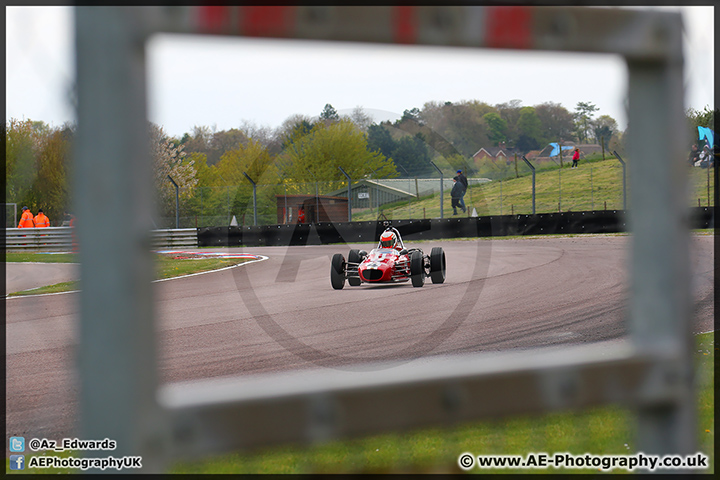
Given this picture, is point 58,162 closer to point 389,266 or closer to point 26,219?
point 389,266

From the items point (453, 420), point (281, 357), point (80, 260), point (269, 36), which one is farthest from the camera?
point (281, 357)

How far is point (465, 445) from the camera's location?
137 inches

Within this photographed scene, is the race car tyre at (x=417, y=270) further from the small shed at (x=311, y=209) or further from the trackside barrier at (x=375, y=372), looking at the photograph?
the small shed at (x=311, y=209)

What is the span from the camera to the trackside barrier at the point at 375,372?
0.90 meters

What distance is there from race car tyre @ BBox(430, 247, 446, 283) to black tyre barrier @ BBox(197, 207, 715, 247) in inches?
477

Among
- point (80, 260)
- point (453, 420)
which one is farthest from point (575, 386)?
point (80, 260)

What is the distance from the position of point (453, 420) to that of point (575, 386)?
0.84 feet

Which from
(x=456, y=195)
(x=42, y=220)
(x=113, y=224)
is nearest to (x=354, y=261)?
(x=113, y=224)

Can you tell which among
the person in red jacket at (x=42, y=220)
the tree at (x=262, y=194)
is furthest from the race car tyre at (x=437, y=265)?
the person in red jacket at (x=42, y=220)

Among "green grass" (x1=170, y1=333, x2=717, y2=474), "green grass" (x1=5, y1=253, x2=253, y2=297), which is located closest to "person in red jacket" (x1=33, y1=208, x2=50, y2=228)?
"green grass" (x1=5, y1=253, x2=253, y2=297)

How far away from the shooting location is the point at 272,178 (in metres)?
33.5

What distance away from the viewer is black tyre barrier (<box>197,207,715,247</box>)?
2441 cm

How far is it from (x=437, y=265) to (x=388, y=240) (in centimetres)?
99

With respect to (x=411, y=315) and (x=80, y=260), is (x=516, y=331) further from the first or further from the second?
(x=80, y=260)
